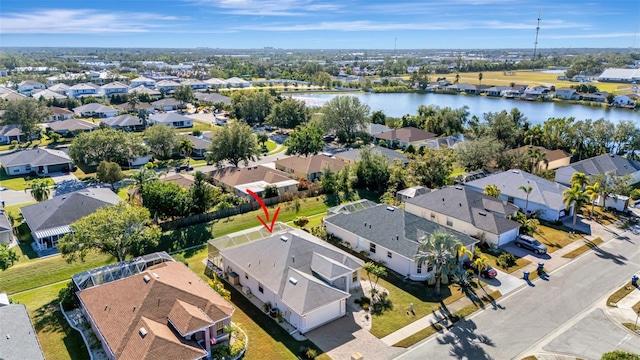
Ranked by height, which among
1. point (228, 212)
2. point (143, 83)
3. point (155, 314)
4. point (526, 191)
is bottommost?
point (228, 212)

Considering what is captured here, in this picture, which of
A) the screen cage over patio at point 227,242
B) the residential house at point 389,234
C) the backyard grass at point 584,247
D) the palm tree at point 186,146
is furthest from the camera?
the palm tree at point 186,146

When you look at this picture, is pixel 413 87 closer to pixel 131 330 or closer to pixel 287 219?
pixel 287 219

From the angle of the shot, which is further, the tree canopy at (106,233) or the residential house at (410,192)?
the residential house at (410,192)

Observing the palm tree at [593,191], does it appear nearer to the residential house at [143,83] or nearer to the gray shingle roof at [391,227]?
the gray shingle roof at [391,227]

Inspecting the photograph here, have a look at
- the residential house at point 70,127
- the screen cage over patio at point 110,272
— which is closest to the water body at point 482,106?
the residential house at point 70,127

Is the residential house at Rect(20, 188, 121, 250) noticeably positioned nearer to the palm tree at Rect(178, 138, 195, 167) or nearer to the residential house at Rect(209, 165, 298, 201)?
the residential house at Rect(209, 165, 298, 201)

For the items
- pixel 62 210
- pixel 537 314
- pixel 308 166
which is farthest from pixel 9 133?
pixel 537 314

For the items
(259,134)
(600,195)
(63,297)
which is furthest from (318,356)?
(259,134)

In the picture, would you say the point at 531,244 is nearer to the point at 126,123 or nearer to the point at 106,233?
the point at 106,233
